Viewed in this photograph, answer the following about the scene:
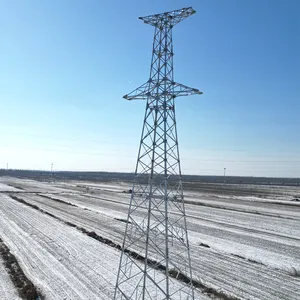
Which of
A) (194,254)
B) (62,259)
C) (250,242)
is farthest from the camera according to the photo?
(250,242)

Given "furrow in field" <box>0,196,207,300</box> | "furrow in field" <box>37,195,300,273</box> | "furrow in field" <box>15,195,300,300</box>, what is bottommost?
"furrow in field" <box>0,196,207,300</box>

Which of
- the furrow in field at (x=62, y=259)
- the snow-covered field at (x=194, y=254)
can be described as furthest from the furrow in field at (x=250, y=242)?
the furrow in field at (x=62, y=259)

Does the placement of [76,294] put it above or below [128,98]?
below

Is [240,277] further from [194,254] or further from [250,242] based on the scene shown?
[250,242]

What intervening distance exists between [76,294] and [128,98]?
7034 mm

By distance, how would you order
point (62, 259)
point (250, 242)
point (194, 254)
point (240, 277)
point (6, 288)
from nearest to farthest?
point (6, 288)
point (240, 277)
point (62, 259)
point (194, 254)
point (250, 242)

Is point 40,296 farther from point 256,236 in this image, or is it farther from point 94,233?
point 256,236

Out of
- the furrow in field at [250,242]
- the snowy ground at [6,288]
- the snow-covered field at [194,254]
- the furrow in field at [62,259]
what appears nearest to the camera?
the snowy ground at [6,288]

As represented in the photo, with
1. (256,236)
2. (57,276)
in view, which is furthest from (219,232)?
(57,276)

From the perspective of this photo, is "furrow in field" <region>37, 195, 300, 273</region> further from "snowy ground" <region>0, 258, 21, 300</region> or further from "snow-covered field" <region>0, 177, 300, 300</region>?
"snowy ground" <region>0, 258, 21, 300</region>

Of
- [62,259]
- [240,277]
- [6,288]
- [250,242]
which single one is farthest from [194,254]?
[6,288]

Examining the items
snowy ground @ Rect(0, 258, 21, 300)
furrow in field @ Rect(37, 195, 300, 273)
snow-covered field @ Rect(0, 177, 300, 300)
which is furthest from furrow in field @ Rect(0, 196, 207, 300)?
furrow in field @ Rect(37, 195, 300, 273)

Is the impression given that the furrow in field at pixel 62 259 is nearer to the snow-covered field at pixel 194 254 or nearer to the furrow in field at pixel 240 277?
the snow-covered field at pixel 194 254

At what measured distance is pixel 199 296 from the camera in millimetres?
11117
